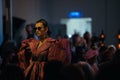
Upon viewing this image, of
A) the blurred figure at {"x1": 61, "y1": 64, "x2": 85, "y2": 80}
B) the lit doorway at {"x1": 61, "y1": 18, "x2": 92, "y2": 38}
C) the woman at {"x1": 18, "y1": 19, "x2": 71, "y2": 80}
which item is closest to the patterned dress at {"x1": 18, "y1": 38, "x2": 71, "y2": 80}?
the woman at {"x1": 18, "y1": 19, "x2": 71, "y2": 80}

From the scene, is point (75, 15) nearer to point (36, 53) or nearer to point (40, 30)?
point (40, 30)

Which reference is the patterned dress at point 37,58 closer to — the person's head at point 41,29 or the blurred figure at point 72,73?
the person's head at point 41,29

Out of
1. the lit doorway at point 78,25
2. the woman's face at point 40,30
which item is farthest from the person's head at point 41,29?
the lit doorway at point 78,25

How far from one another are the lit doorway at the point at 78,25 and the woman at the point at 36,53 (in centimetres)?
1164

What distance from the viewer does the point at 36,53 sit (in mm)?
4648

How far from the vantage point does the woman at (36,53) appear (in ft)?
15.2

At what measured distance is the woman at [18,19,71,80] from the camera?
15.2 ft

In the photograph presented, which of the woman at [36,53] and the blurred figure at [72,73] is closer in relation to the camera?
the blurred figure at [72,73]

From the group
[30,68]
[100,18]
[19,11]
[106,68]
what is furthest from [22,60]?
[100,18]

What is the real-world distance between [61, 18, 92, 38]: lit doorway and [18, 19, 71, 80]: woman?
11.6 meters

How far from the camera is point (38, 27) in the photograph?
189 inches

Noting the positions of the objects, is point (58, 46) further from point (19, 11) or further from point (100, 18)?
point (100, 18)

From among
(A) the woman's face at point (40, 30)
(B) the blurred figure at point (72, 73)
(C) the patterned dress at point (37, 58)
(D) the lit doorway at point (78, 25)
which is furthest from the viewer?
(D) the lit doorway at point (78, 25)

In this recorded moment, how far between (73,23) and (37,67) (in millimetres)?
12059
